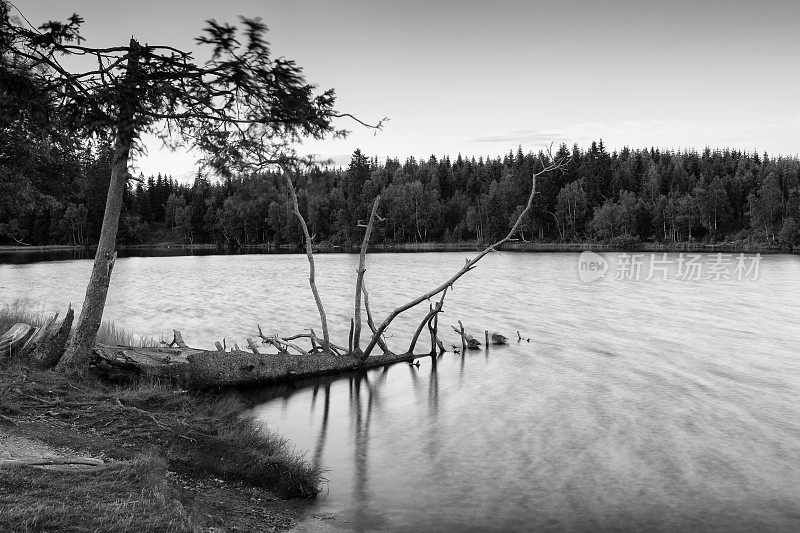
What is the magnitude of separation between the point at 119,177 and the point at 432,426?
10390mm

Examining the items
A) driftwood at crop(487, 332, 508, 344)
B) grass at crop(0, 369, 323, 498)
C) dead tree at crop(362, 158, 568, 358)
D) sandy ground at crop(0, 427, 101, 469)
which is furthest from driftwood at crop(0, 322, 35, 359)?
driftwood at crop(487, 332, 508, 344)

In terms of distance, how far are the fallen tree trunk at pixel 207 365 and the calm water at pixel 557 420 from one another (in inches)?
30.8

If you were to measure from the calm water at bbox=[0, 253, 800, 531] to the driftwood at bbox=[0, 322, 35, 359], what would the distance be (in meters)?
6.25

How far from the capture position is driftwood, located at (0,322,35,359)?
15297 mm

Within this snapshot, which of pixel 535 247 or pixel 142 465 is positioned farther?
pixel 535 247

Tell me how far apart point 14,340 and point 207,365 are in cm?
500

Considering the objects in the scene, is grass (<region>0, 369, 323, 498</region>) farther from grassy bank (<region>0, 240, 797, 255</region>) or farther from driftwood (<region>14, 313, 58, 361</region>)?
grassy bank (<region>0, 240, 797, 255</region>)

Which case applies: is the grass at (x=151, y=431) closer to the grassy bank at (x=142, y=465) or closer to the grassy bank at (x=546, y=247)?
the grassy bank at (x=142, y=465)

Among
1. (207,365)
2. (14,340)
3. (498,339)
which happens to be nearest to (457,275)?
(498,339)

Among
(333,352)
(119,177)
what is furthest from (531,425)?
(119,177)

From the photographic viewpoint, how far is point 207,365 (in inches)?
722

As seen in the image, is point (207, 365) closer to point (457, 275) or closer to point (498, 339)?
point (457, 275)

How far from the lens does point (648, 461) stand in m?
14.4

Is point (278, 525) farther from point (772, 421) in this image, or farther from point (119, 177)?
point (772, 421)
